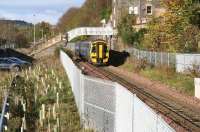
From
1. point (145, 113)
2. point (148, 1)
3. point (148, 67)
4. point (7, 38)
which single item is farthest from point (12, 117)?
point (7, 38)

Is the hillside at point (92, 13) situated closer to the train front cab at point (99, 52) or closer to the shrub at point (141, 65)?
the train front cab at point (99, 52)

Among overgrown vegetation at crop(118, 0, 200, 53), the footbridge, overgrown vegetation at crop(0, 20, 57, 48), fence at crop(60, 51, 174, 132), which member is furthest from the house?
fence at crop(60, 51, 174, 132)

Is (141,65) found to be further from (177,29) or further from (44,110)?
(44,110)

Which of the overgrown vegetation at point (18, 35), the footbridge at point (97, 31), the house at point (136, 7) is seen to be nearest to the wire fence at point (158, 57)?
the footbridge at point (97, 31)

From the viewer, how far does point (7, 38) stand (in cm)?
14562

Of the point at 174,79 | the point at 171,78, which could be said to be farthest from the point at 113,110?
the point at 171,78

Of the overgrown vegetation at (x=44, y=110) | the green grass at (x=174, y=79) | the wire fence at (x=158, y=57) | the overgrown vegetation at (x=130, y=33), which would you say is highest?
the overgrown vegetation at (x=130, y=33)

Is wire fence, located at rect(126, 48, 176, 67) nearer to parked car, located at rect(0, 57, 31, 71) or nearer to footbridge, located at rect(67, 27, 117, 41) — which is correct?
parked car, located at rect(0, 57, 31, 71)

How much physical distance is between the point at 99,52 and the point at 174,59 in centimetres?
1562

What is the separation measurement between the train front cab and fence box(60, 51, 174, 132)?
39.3 meters

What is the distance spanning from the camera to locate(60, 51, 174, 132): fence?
9836 mm

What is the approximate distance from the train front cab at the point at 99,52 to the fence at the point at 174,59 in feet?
10.8

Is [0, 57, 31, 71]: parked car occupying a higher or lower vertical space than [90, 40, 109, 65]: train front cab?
lower

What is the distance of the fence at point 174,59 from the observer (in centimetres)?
3850
